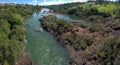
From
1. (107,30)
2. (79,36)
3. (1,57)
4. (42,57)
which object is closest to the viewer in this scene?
(1,57)

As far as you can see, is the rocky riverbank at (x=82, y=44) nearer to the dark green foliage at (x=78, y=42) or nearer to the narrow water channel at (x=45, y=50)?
the dark green foliage at (x=78, y=42)

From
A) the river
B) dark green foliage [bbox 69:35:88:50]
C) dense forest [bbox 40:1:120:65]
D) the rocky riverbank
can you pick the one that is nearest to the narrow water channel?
the river

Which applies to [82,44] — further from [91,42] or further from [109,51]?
[109,51]

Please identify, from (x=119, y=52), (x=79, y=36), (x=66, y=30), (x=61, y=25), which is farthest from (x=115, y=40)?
(x=61, y=25)

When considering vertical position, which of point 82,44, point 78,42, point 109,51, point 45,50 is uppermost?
point 109,51

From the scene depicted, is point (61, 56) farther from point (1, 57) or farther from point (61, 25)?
point (61, 25)

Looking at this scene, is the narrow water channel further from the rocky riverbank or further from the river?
the rocky riverbank

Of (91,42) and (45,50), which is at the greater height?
(91,42)

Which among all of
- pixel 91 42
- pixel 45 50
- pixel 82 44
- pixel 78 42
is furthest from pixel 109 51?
pixel 45 50
